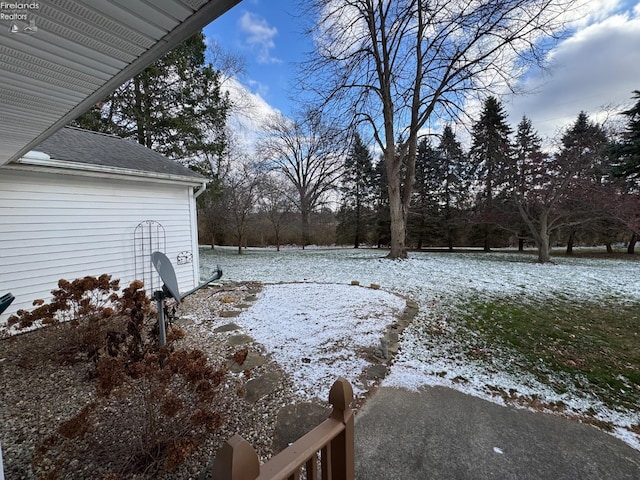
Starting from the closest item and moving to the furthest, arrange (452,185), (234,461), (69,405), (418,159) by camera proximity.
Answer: (234,461)
(69,405)
(452,185)
(418,159)

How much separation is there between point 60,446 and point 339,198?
65.9ft

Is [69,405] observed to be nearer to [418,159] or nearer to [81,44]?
[81,44]

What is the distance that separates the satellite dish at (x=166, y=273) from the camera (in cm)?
229

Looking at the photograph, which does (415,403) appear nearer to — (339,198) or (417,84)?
(417,84)

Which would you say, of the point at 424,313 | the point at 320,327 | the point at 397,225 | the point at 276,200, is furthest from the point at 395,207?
the point at 276,200

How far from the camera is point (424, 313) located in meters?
4.50

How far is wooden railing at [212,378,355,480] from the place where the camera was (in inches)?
27.1

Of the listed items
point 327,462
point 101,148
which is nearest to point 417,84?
point 101,148

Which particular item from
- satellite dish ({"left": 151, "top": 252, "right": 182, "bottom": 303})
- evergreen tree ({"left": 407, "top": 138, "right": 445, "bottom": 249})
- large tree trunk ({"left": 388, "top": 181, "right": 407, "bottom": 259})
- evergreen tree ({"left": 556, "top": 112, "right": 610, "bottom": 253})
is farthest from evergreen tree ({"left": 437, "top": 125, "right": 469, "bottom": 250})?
satellite dish ({"left": 151, "top": 252, "right": 182, "bottom": 303})

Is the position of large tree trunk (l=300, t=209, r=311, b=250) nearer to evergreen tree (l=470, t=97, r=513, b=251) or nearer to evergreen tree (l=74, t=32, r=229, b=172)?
evergreen tree (l=74, t=32, r=229, b=172)

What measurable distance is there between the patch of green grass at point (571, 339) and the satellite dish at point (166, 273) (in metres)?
3.57

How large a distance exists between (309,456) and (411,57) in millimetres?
12335

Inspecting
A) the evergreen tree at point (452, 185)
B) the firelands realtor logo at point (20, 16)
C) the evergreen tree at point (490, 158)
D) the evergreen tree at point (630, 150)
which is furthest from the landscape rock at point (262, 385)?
the evergreen tree at point (630, 150)

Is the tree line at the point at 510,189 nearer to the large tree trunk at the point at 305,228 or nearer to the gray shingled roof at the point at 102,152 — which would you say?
the large tree trunk at the point at 305,228
